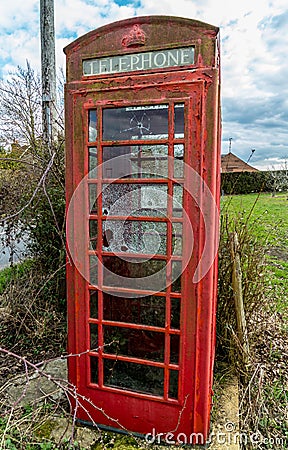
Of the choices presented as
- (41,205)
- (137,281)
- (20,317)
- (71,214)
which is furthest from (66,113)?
(20,317)

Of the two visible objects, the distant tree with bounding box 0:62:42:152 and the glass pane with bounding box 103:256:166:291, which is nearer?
the glass pane with bounding box 103:256:166:291

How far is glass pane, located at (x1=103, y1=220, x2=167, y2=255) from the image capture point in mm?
2344

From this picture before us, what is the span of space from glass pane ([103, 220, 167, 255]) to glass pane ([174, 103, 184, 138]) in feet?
2.01

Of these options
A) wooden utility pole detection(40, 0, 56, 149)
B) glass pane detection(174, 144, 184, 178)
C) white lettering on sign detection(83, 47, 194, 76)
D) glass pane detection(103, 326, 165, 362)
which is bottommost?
glass pane detection(103, 326, 165, 362)

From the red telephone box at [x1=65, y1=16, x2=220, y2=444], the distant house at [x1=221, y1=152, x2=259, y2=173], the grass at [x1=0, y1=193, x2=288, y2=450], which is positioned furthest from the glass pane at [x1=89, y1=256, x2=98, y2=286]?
the distant house at [x1=221, y1=152, x2=259, y2=173]

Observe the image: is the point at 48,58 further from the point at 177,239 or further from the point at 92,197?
the point at 177,239

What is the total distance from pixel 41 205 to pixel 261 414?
3.27 metres

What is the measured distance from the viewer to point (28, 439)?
2.23 m

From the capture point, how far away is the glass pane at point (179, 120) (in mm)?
1964

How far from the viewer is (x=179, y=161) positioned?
1.99 metres

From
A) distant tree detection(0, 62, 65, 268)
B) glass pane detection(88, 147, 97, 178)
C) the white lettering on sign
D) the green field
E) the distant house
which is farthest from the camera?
distant tree detection(0, 62, 65, 268)

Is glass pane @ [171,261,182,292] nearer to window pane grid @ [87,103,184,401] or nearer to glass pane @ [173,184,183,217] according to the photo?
window pane grid @ [87,103,184,401]

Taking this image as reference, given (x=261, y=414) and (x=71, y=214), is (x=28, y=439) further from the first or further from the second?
(x=261, y=414)

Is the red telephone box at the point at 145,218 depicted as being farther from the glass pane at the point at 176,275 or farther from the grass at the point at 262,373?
the grass at the point at 262,373
